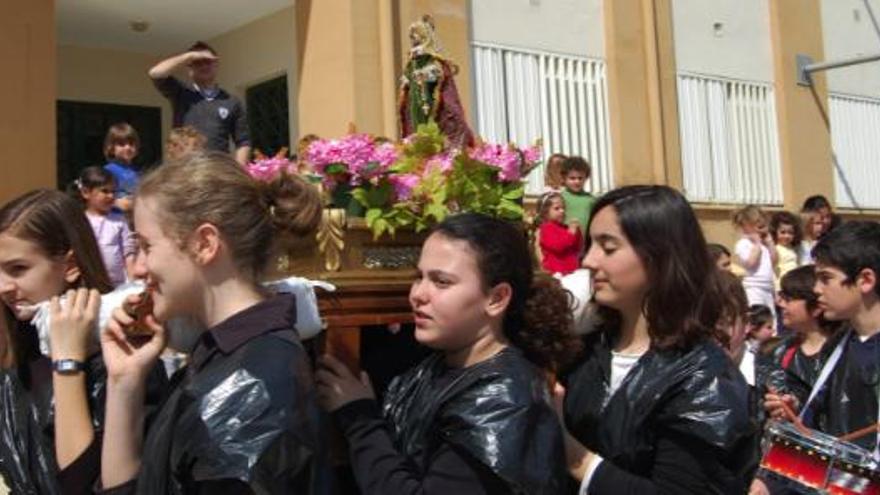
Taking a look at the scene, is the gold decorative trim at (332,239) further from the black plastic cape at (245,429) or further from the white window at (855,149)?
the white window at (855,149)

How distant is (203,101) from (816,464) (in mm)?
4956

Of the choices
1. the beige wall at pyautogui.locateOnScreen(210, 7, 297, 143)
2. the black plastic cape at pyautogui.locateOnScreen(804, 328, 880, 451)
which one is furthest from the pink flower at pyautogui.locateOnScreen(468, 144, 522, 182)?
the beige wall at pyautogui.locateOnScreen(210, 7, 297, 143)

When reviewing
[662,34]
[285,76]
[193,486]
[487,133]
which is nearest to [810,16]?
[662,34]

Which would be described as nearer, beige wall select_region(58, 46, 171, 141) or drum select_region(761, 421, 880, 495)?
drum select_region(761, 421, 880, 495)

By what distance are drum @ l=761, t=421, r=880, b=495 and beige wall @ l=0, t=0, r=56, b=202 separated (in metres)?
6.50

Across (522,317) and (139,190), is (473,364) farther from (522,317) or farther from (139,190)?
(139,190)

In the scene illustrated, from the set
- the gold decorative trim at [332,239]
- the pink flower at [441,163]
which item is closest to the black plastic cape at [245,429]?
the gold decorative trim at [332,239]

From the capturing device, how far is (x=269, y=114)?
11484 mm

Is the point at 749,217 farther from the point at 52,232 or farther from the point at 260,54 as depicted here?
the point at 52,232

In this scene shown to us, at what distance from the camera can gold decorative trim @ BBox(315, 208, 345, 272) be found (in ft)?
8.99

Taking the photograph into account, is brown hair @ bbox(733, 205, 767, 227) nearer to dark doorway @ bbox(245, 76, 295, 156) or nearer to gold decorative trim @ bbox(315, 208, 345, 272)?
dark doorway @ bbox(245, 76, 295, 156)

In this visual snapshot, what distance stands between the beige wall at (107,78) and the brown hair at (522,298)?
10.1 m

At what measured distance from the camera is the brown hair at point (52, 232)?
2473 millimetres

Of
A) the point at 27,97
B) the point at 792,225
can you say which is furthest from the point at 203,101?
the point at 792,225
